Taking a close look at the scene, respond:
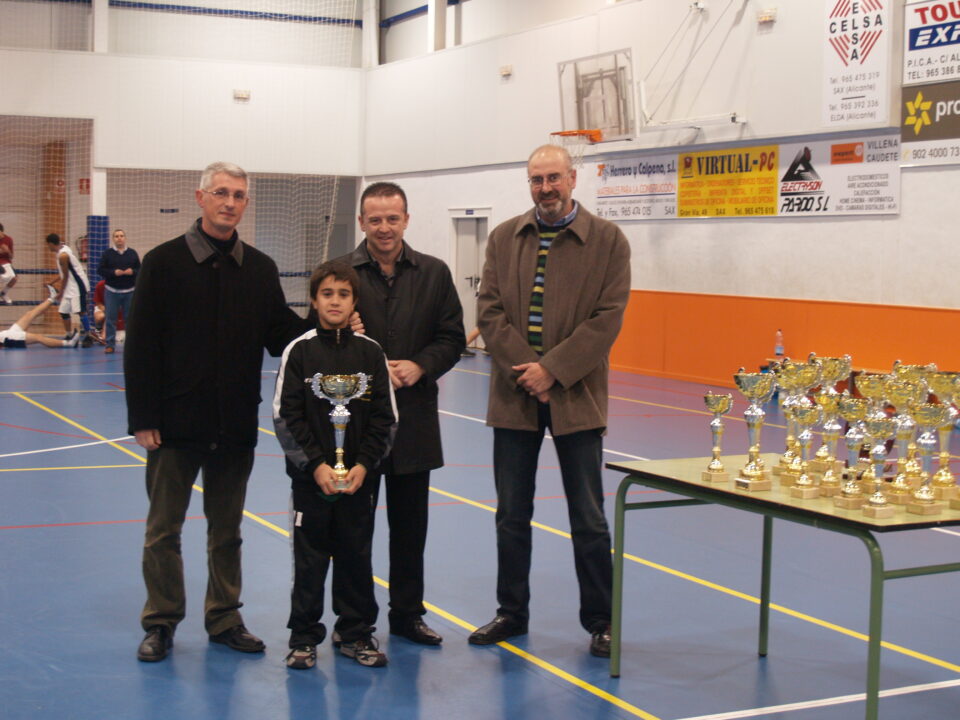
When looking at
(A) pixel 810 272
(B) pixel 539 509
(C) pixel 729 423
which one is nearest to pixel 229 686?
(B) pixel 539 509

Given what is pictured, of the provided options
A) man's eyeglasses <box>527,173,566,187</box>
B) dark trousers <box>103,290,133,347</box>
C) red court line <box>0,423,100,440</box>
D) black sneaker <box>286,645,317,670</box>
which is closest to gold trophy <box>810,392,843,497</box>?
man's eyeglasses <box>527,173,566,187</box>

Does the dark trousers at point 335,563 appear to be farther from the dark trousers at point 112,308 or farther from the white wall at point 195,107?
the white wall at point 195,107

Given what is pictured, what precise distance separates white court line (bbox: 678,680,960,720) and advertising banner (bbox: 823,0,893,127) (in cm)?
956

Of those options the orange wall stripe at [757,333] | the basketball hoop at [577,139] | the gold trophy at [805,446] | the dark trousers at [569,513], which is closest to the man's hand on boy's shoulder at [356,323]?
the dark trousers at [569,513]

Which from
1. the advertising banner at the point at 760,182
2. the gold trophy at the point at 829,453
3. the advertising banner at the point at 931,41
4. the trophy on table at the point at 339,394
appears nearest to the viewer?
the gold trophy at the point at 829,453

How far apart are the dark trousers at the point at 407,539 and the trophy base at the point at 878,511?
72.4 inches

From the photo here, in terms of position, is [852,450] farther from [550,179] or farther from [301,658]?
[301,658]

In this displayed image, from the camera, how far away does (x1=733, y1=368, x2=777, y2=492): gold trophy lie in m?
3.91

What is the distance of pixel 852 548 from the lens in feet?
21.2

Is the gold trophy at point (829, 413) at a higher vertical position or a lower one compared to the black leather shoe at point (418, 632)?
higher

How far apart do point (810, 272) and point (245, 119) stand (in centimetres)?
1226

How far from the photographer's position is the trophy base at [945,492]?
3707 mm

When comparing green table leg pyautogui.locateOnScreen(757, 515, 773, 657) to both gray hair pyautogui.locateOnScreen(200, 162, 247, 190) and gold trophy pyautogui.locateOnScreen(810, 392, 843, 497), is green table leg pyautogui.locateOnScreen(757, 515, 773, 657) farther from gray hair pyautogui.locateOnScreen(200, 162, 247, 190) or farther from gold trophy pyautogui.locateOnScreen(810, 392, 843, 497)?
gray hair pyautogui.locateOnScreen(200, 162, 247, 190)

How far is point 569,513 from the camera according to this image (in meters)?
4.61
